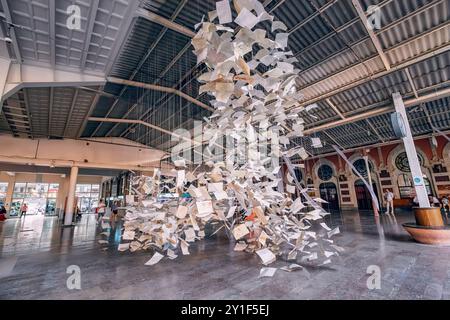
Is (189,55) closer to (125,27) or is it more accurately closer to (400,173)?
(125,27)

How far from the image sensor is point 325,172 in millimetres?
14258

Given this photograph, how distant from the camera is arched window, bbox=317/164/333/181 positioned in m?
14.0

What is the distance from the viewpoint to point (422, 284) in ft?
6.32

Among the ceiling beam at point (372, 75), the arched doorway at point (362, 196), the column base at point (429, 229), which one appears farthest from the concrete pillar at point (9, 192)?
the arched doorway at point (362, 196)

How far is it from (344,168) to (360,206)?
2638 millimetres

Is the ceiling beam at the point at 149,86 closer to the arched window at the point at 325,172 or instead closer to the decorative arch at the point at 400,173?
the arched window at the point at 325,172

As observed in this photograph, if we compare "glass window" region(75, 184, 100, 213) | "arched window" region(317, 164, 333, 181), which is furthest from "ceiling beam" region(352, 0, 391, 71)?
"glass window" region(75, 184, 100, 213)

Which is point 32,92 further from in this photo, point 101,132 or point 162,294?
point 162,294

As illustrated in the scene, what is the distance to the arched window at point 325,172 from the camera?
46.1 ft

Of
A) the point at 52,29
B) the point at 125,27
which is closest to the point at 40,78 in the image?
the point at 52,29

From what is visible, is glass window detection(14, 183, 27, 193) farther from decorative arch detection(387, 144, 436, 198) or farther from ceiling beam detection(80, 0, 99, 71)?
decorative arch detection(387, 144, 436, 198)

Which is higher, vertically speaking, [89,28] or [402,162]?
[89,28]

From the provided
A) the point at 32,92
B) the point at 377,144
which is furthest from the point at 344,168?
the point at 32,92
